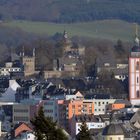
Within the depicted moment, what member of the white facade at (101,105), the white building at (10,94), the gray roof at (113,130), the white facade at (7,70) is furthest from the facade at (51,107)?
the white facade at (7,70)

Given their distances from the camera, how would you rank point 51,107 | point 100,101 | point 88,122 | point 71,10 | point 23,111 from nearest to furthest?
point 88,122
point 51,107
point 23,111
point 100,101
point 71,10

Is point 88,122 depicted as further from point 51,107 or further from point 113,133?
point 113,133

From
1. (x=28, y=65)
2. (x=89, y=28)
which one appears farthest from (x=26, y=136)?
(x=89, y=28)

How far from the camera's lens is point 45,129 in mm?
30172

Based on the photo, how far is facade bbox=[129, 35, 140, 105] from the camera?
7381 cm

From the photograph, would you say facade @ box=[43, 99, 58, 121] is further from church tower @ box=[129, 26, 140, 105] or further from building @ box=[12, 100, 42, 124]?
church tower @ box=[129, 26, 140, 105]

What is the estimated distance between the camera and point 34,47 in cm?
10194

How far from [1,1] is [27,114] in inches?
3348

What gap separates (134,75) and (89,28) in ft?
175

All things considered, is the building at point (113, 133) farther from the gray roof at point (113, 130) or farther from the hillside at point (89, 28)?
the hillside at point (89, 28)

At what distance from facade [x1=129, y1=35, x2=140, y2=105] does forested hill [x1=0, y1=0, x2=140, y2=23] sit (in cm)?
5741

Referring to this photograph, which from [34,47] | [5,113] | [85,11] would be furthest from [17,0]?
[5,113]

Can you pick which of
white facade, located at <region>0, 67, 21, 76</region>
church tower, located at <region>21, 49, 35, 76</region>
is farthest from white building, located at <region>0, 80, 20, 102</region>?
white facade, located at <region>0, 67, 21, 76</region>

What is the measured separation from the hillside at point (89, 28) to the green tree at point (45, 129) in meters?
87.1
